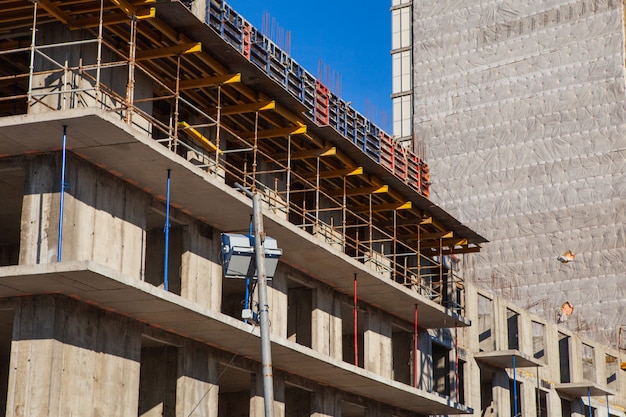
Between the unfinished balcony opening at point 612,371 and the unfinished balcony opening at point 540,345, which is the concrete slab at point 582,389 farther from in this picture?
the unfinished balcony opening at point 612,371

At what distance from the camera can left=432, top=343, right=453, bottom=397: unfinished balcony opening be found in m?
42.9

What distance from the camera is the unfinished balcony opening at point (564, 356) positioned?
53188 mm

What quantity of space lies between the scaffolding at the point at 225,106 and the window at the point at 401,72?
1573 inches

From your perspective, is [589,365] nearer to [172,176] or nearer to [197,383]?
[197,383]

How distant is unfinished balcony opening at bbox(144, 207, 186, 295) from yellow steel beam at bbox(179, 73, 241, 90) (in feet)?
10.6

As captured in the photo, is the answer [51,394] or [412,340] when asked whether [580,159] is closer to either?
[412,340]

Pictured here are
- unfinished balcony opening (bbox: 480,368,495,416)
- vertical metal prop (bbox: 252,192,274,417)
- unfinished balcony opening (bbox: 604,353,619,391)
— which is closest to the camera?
vertical metal prop (bbox: 252,192,274,417)

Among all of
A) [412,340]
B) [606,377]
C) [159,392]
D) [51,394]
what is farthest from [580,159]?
[51,394]

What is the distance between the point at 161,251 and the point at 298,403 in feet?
27.4

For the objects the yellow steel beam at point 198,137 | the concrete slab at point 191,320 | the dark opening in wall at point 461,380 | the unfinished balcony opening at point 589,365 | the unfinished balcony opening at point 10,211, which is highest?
Result: the yellow steel beam at point 198,137

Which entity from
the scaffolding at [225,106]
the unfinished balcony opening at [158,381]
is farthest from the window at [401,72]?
the unfinished balcony opening at [158,381]

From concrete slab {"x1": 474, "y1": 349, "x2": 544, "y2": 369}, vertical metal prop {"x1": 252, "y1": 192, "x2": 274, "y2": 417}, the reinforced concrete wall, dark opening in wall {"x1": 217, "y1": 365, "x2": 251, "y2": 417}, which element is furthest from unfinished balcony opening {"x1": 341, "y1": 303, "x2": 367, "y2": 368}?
the reinforced concrete wall

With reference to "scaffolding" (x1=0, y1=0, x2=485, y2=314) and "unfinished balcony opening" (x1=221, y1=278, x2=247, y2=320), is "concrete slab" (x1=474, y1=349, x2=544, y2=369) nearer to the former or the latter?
"scaffolding" (x1=0, y1=0, x2=485, y2=314)

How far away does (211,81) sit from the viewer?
93.2ft
